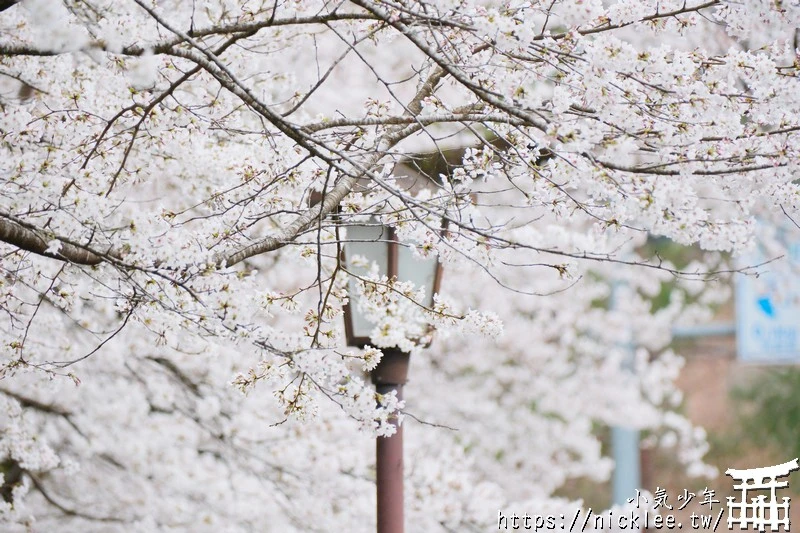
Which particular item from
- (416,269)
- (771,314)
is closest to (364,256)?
(416,269)

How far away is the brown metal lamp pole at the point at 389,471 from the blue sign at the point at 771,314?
408cm

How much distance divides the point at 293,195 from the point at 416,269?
0.53m

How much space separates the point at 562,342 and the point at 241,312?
805cm

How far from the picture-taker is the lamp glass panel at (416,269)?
3365 millimetres

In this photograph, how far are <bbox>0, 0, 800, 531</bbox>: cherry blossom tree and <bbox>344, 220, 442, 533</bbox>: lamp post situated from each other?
94 mm

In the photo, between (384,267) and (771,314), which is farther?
(771,314)

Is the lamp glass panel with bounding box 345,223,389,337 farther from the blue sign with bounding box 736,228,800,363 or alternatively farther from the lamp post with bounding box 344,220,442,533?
the blue sign with bounding box 736,228,800,363

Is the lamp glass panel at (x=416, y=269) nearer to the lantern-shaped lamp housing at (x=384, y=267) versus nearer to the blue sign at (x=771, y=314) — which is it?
the lantern-shaped lamp housing at (x=384, y=267)

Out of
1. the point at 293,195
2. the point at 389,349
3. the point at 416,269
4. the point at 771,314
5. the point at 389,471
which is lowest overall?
the point at 389,471

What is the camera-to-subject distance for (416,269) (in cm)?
339

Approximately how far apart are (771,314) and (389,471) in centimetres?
547

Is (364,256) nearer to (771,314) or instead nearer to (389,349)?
(389,349)

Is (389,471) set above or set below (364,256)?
below

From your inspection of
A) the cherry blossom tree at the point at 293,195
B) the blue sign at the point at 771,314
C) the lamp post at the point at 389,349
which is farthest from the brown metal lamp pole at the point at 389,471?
the blue sign at the point at 771,314
